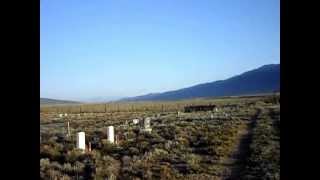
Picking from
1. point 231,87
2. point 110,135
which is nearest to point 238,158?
point 110,135

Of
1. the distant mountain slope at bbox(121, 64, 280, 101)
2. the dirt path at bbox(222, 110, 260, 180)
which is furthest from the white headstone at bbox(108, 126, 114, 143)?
the distant mountain slope at bbox(121, 64, 280, 101)

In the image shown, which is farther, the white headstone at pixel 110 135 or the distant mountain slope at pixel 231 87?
the distant mountain slope at pixel 231 87

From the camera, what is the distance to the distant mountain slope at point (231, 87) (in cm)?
8825

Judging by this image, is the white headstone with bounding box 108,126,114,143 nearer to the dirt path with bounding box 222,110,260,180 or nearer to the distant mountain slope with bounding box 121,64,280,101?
the dirt path with bounding box 222,110,260,180

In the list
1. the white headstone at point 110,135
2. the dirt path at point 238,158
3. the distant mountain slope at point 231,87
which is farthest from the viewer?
the distant mountain slope at point 231,87

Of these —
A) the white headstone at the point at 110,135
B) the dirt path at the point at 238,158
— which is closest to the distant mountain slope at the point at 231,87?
the dirt path at the point at 238,158

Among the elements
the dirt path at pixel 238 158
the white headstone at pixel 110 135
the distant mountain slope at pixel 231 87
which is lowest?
the dirt path at pixel 238 158

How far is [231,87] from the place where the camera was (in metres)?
93.2

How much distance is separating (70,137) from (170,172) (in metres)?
5.06

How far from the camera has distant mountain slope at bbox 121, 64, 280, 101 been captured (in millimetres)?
88250

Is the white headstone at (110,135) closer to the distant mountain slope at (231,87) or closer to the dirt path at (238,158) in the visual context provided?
the dirt path at (238,158)

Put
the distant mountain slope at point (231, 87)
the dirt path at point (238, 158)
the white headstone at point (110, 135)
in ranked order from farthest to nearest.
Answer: the distant mountain slope at point (231, 87) < the white headstone at point (110, 135) < the dirt path at point (238, 158)

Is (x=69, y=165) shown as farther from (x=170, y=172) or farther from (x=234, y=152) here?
(x=234, y=152)
